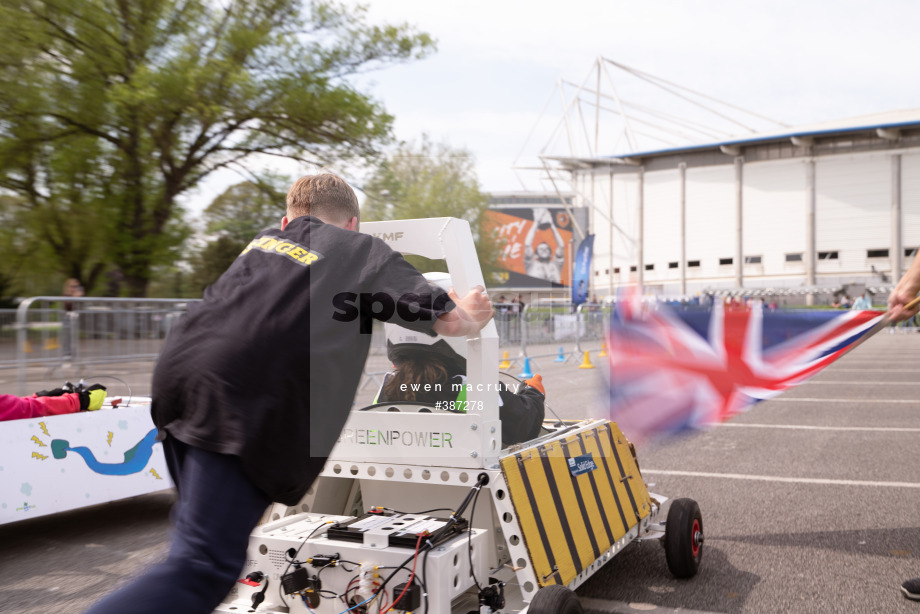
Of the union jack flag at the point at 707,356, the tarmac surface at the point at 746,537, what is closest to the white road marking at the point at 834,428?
the tarmac surface at the point at 746,537

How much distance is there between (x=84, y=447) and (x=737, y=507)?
4.89 m

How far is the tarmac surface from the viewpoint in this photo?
13.5ft

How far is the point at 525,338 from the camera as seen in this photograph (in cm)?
2017

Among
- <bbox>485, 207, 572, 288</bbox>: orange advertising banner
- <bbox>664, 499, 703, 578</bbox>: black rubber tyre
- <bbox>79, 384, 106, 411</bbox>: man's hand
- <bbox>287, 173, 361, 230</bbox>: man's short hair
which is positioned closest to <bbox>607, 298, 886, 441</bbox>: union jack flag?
<bbox>664, 499, 703, 578</bbox>: black rubber tyre

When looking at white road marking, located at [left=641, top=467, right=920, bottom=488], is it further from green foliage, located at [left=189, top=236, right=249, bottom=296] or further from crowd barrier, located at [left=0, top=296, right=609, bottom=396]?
green foliage, located at [left=189, top=236, right=249, bottom=296]

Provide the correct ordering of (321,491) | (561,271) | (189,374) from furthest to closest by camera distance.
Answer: (561,271)
(321,491)
(189,374)

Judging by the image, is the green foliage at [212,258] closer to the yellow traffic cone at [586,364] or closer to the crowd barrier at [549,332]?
the crowd barrier at [549,332]

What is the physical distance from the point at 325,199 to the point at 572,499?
1.88m

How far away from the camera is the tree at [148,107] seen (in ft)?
57.9

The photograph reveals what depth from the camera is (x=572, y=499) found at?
362 cm

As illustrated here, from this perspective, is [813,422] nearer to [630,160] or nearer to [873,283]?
[873,283]

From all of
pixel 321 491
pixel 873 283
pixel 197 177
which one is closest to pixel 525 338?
pixel 197 177

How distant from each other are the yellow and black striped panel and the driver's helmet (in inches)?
24.3

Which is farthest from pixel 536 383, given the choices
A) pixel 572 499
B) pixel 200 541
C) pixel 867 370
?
pixel 867 370
